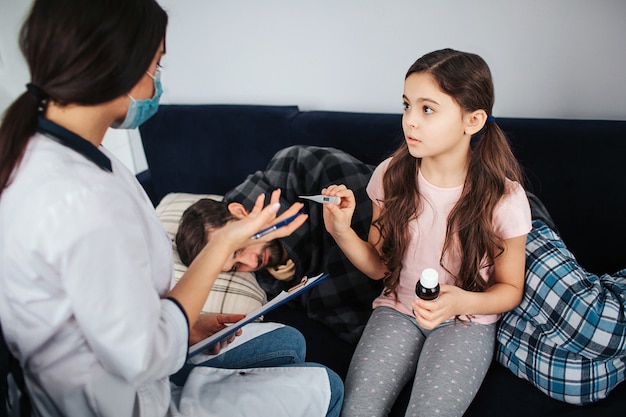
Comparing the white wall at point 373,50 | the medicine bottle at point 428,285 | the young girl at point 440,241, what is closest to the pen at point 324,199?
the young girl at point 440,241

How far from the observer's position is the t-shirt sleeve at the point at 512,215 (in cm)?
120

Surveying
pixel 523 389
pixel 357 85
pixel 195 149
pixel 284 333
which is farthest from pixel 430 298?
pixel 195 149

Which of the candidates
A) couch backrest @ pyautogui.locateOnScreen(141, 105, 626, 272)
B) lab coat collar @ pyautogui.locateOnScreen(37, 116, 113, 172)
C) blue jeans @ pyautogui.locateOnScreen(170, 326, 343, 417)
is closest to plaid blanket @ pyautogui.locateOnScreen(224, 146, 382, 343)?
couch backrest @ pyautogui.locateOnScreen(141, 105, 626, 272)

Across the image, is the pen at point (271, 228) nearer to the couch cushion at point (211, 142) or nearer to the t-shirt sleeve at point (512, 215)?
the t-shirt sleeve at point (512, 215)

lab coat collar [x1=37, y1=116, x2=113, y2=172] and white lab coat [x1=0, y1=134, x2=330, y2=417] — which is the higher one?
lab coat collar [x1=37, y1=116, x2=113, y2=172]

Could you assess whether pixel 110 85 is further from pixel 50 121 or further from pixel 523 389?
pixel 523 389

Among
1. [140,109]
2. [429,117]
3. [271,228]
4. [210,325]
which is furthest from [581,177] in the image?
[140,109]

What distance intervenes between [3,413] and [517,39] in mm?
1669

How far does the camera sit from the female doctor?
0.72 m

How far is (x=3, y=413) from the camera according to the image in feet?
2.71

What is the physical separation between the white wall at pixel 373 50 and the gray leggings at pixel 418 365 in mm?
858

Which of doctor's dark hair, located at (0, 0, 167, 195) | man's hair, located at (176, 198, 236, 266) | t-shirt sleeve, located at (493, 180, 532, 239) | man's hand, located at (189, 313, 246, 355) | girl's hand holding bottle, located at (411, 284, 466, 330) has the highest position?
doctor's dark hair, located at (0, 0, 167, 195)

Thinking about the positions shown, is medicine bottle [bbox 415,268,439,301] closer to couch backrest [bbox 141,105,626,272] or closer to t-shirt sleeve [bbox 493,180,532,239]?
t-shirt sleeve [bbox 493,180,532,239]

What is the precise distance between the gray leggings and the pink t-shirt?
0.21 ft
